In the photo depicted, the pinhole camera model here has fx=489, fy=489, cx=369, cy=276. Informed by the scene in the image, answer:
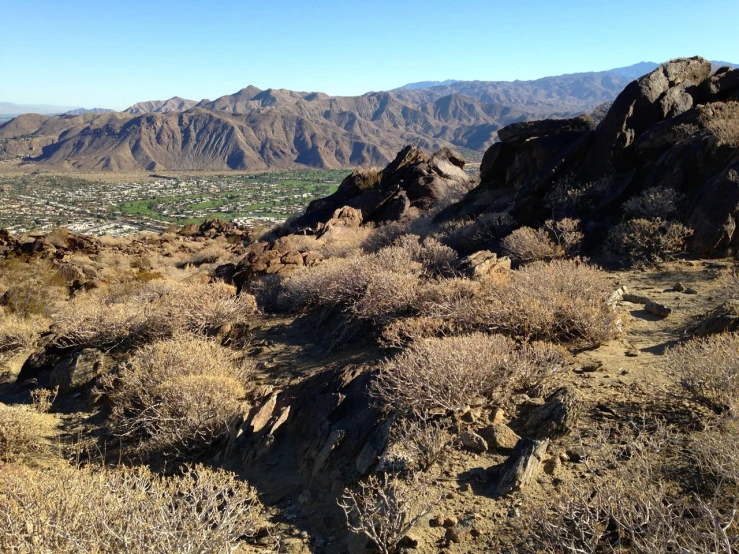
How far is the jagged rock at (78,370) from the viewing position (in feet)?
26.5

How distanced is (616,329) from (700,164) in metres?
7.27

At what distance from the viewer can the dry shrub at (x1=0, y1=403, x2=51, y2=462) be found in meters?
5.78

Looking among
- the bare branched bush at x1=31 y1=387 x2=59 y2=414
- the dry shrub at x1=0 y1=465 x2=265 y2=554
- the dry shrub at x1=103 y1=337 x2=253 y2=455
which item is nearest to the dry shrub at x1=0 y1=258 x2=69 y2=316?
the bare branched bush at x1=31 y1=387 x2=59 y2=414

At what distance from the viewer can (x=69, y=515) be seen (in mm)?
3340

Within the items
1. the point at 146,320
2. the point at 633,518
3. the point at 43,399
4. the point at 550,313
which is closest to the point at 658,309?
the point at 550,313

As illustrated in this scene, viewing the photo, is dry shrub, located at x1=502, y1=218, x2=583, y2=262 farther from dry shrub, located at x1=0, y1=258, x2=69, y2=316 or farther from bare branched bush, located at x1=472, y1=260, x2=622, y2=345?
dry shrub, located at x1=0, y1=258, x2=69, y2=316

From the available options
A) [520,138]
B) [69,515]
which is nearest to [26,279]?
[69,515]

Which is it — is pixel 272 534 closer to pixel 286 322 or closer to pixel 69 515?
pixel 69 515

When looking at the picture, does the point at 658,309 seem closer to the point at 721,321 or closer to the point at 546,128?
the point at 721,321

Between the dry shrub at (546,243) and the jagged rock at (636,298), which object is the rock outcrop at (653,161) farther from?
the jagged rock at (636,298)

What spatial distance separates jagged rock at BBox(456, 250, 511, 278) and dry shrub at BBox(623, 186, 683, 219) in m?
4.09

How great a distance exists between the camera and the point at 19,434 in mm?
5980

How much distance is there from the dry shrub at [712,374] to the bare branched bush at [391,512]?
2606mm

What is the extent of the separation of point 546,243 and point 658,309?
336 cm
